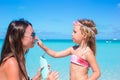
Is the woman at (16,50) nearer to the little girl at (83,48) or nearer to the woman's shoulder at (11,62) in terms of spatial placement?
the woman's shoulder at (11,62)

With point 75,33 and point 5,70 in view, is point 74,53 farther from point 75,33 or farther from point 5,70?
point 5,70

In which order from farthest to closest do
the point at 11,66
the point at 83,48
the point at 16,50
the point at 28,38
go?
the point at 83,48, the point at 28,38, the point at 16,50, the point at 11,66

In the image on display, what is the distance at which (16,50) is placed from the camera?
2.91m

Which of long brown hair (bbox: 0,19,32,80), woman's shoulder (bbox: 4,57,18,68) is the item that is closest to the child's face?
long brown hair (bbox: 0,19,32,80)

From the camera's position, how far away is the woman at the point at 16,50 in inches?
110

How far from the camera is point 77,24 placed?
15.7 feet

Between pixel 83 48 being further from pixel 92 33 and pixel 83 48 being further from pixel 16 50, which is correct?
pixel 16 50

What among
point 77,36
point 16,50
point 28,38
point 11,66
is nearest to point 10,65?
point 11,66

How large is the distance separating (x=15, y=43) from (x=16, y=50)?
0.17ft

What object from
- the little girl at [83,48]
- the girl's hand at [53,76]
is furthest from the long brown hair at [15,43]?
the little girl at [83,48]

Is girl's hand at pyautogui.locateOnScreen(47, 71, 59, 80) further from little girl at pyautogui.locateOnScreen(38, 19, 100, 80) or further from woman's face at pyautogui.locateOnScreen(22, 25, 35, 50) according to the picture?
little girl at pyautogui.locateOnScreen(38, 19, 100, 80)

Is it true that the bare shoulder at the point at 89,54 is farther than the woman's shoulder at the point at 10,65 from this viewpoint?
Yes

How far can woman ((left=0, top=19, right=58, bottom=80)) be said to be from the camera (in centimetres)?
280

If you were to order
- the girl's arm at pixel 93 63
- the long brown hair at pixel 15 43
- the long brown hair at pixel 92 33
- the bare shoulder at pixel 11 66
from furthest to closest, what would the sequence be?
the long brown hair at pixel 92 33 < the girl's arm at pixel 93 63 < the long brown hair at pixel 15 43 < the bare shoulder at pixel 11 66
